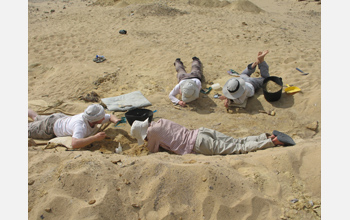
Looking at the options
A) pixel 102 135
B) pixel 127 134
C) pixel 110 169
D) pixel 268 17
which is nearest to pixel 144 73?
pixel 127 134

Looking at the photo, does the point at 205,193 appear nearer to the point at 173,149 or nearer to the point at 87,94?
the point at 173,149

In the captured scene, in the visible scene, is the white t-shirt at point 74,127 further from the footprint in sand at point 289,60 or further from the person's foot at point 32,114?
the footprint in sand at point 289,60

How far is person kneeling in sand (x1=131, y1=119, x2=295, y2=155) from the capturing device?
3809 mm

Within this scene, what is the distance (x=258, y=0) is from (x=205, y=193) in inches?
725

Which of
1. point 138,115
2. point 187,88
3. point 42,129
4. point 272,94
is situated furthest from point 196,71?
point 42,129

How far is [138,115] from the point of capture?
4777 millimetres

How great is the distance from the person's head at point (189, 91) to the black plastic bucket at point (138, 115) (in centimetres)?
89

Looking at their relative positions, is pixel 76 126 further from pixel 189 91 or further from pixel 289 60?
pixel 289 60

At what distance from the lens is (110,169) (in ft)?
9.82

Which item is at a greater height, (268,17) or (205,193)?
(268,17)

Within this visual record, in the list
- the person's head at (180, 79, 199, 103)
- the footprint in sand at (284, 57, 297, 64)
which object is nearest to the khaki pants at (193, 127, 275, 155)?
the person's head at (180, 79, 199, 103)

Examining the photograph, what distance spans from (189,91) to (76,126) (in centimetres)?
230

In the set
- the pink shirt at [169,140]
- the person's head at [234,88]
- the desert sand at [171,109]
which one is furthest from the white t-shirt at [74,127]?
the person's head at [234,88]

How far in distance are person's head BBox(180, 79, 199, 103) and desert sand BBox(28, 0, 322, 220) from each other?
0.24m
